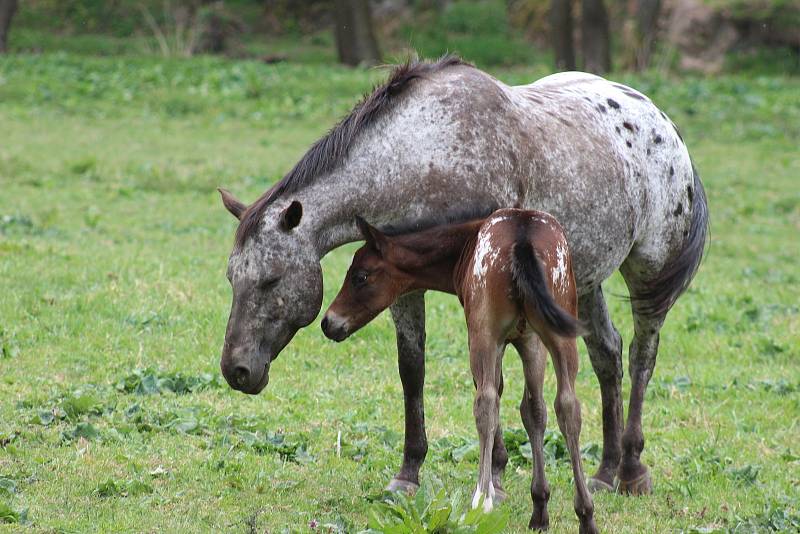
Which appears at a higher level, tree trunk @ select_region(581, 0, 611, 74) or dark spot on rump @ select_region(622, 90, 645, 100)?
dark spot on rump @ select_region(622, 90, 645, 100)

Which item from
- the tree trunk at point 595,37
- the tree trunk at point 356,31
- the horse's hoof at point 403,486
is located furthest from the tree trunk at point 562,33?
the horse's hoof at point 403,486

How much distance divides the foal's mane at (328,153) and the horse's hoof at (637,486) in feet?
8.06

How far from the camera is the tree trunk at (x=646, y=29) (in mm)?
25141

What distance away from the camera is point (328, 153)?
209 inches

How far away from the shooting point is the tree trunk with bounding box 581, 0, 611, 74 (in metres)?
24.5

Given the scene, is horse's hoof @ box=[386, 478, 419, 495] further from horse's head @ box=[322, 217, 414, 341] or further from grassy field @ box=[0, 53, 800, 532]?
horse's head @ box=[322, 217, 414, 341]

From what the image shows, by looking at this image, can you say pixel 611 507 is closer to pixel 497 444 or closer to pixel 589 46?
pixel 497 444

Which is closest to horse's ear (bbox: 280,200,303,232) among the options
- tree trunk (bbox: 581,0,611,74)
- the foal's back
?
the foal's back

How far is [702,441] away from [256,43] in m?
26.2

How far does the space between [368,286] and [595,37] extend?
20.5 metres

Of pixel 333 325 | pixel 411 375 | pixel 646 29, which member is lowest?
pixel 646 29

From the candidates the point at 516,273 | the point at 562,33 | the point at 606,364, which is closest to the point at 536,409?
the point at 516,273

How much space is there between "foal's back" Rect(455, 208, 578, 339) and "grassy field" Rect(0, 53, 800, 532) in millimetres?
1005

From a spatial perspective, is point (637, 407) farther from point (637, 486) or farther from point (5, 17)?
point (5, 17)
